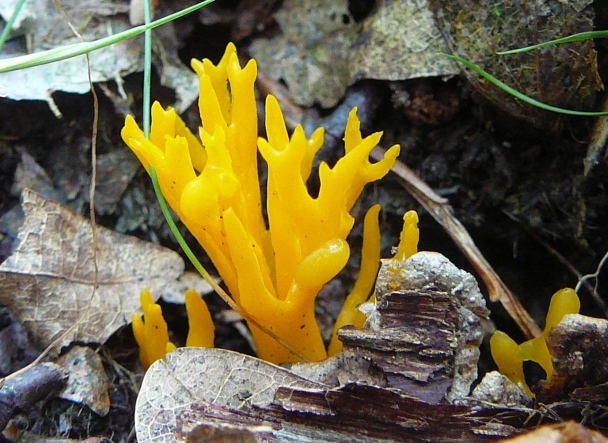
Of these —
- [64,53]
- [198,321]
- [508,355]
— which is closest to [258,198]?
[198,321]

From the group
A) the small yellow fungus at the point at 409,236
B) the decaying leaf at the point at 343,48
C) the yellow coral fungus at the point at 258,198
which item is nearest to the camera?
the yellow coral fungus at the point at 258,198

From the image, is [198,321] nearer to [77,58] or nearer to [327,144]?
[327,144]

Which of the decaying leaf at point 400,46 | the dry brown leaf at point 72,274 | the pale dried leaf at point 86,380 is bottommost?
the pale dried leaf at point 86,380

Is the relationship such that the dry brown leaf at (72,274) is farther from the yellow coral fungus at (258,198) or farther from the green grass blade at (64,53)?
the green grass blade at (64,53)

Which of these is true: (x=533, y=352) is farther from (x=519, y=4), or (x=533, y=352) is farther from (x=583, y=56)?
(x=519, y=4)

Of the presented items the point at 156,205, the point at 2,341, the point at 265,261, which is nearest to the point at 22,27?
the point at 156,205

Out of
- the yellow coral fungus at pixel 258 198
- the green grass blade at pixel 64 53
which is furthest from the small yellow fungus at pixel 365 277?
the green grass blade at pixel 64 53

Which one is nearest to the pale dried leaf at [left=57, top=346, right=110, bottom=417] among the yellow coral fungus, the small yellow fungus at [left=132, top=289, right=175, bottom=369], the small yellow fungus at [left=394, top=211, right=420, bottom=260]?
the small yellow fungus at [left=132, top=289, right=175, bottom=369]
